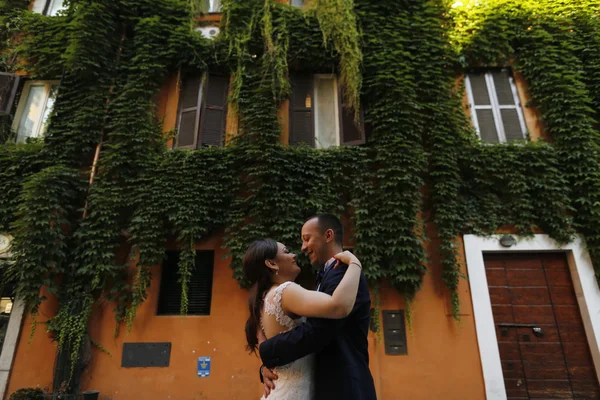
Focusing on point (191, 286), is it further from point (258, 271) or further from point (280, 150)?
point (258, 271)

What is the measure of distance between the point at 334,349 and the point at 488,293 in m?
5.43

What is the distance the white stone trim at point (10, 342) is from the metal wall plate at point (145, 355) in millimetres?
1887

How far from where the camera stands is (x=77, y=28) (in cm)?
770

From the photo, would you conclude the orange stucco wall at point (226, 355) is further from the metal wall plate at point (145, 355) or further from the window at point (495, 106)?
the window at point (495, 106)

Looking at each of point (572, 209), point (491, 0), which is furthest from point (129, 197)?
point (491, 0)

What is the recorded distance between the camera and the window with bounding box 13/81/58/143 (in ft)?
26.3

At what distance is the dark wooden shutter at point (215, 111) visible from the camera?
7641 mm

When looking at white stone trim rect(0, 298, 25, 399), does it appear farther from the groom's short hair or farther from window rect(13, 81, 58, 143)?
the groom's short hair

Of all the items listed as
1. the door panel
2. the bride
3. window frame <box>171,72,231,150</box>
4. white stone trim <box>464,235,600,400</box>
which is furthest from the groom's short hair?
window frame <box>171,72,231,150</box>

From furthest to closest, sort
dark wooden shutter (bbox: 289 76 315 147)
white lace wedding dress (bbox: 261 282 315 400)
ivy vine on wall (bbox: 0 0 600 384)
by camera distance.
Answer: dark wooden shutter (bbox: 289 76 315 147), ivy vine on wall (bbox: 0 0 600 384), white lace wedding dress (bbox: 261 282 315 400)

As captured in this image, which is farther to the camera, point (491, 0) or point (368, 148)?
point (491, 0)

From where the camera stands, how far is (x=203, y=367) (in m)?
6.21

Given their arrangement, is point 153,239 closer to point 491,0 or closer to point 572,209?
point 572,209

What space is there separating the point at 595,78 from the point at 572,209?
2.97m
